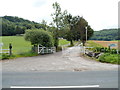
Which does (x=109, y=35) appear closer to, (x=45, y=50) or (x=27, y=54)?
(x=45, y=50)

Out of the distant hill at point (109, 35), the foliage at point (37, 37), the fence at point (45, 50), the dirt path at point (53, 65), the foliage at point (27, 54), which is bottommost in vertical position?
the dirt path at point (53, 65)

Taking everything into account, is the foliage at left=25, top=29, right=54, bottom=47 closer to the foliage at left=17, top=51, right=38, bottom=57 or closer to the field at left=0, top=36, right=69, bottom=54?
the field at left=0, top=36, right=69, bottom=54

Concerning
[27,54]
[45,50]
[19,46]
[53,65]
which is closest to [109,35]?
[19,46]

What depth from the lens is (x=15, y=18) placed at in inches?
3000

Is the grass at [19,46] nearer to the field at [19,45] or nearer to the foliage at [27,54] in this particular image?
the field at [19,45]

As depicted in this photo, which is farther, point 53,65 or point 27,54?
point 27,54

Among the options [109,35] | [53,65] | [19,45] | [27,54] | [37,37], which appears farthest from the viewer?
[109,35]

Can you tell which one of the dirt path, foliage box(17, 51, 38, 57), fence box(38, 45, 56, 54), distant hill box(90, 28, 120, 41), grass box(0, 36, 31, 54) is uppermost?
distant hill box(90, 28, 120, 41)

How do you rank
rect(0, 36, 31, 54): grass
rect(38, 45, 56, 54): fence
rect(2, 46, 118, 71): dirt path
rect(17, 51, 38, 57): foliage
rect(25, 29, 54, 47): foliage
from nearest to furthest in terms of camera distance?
rect(2, 46, 118, 71): dirt path
rect(17, 51, 38, 57): foliage
rect(0, 36, 31, 54): grass
rect(25, 29, 54, 47): foliage
rect(38, 45, 56, 54): fence

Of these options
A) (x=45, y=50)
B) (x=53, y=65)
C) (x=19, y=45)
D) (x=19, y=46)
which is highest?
(x=19, y=45)

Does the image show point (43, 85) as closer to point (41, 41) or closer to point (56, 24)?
point (41, 41)

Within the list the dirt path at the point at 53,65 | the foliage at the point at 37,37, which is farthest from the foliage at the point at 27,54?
the dirt path at the point at 53,65

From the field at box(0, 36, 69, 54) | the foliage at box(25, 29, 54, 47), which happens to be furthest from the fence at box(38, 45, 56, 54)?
the field at box(0, 36, 69, 54)

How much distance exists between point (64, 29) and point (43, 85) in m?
22.5
